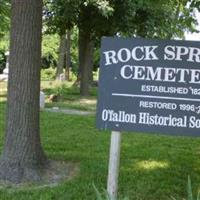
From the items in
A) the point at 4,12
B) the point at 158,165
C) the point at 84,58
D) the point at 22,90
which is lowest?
the point at 158,165

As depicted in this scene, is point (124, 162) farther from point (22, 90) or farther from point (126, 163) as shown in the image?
point (22, 90)

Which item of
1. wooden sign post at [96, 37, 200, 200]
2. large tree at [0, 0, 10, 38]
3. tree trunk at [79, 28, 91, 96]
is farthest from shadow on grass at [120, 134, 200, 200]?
tree trunk at [79, 28, 91, 96]

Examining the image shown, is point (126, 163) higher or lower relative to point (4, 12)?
lower

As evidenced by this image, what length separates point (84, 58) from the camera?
2283 centimetres

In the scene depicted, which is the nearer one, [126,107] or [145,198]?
[126,107]

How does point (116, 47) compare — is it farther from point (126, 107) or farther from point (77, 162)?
point (77, 162)

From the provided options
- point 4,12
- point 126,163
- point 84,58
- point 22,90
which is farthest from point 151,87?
point 84,58

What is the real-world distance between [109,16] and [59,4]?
6.32 ft

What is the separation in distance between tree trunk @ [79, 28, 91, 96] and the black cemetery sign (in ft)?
53.9

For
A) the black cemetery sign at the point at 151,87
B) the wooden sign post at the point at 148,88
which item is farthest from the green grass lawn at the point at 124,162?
the black cemetery sign at the point at 151,87

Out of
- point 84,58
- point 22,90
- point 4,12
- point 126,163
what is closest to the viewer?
point 22,90

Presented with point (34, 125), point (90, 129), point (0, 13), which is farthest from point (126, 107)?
point (0, 13)

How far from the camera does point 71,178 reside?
22.7 feet

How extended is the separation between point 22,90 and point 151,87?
1852mm
